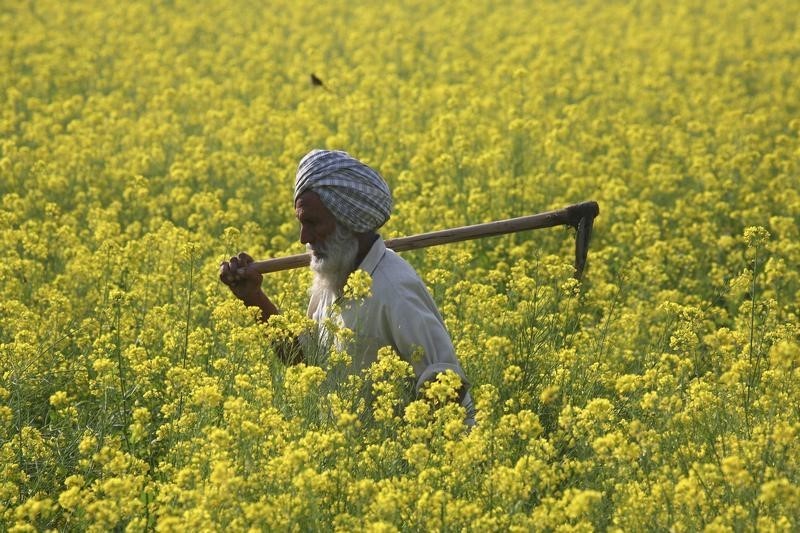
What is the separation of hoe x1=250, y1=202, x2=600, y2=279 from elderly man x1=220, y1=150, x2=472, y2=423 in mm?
329

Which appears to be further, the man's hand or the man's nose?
the man's hand

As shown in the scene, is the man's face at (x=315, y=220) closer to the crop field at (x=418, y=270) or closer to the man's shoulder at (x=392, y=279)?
the man's shoulder at (x=392, y=279)

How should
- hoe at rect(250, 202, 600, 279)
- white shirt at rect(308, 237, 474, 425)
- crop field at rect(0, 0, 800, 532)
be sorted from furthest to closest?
1. hoe at rect(250, 202, 600, 279)
2. white shirt at rect(308, 237, 474, 425)
3. crop field at rect(0, 0, 800, 532)

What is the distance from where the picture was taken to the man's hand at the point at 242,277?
16.6 ft

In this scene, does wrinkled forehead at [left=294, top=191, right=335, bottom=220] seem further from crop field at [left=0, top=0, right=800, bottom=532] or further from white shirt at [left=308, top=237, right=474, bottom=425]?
crop field at [left=0, top=0, right=800, bottom=532]

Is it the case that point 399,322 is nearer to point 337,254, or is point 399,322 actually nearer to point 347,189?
point 337,254

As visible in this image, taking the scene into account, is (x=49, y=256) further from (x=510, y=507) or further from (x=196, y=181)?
(x=510, y=507)

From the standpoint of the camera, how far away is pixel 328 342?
4.73m

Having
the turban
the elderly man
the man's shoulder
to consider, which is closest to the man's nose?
the elderly man

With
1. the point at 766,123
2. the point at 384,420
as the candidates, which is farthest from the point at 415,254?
the point at 766,123

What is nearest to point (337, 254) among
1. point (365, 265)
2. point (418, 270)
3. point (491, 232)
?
point (365, 265)

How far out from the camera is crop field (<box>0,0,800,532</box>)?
3.93m

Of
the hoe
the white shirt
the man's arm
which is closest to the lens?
the white shirt

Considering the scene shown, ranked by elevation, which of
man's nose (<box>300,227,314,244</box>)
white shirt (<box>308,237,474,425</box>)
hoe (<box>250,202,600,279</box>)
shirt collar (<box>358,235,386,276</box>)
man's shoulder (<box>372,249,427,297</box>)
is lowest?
white shirt (<box>308,237,474,425</box>)
